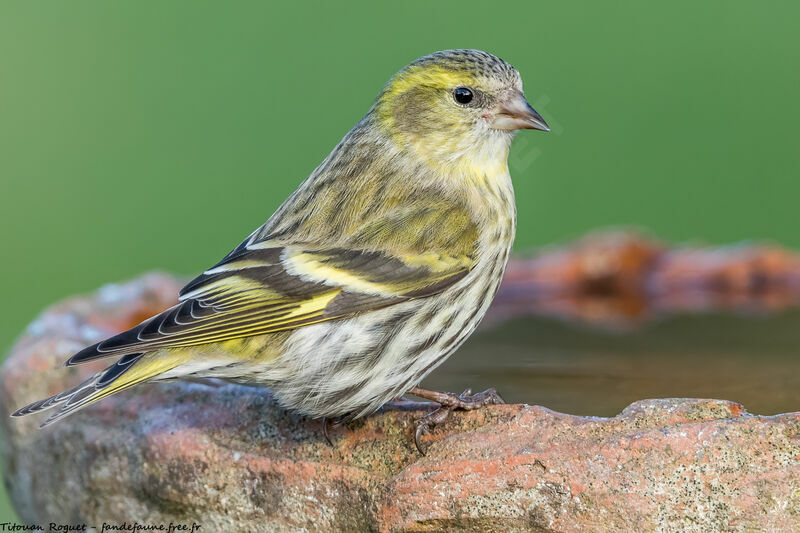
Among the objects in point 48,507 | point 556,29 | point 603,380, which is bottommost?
point 48,507

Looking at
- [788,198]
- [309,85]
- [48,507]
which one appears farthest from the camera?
[309,85]

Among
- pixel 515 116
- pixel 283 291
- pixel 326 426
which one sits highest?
pixel 515 116

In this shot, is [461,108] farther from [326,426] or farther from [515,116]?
[326,426]

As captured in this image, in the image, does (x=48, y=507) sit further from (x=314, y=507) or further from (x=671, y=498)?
(x=671, y=498)

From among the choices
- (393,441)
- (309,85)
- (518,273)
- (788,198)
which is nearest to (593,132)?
(788,198)

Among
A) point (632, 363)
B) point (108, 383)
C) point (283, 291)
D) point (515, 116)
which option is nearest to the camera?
point (108, 383)

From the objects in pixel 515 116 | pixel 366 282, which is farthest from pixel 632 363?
pixel 366 282

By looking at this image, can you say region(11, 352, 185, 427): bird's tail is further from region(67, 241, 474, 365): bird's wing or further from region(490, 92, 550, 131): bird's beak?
region(490, 92, 550, 131): bird's beak

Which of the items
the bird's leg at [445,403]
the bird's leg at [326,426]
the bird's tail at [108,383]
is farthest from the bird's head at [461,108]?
the bird's tail at [108,383]
